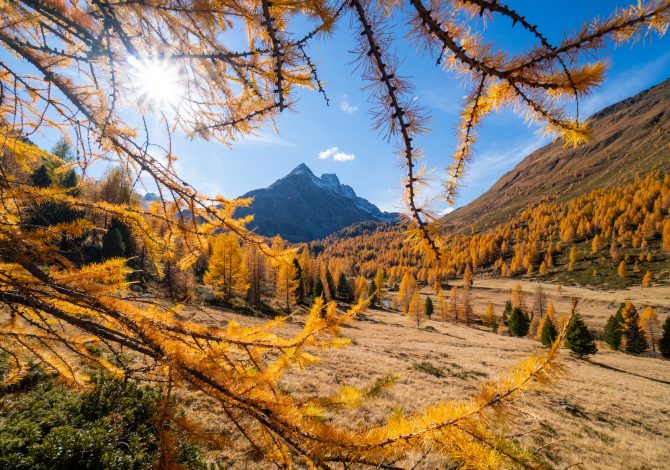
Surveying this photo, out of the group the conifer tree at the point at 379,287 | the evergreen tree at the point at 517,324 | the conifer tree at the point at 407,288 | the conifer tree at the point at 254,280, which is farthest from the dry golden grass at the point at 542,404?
the conifer tree at the point at 407,288

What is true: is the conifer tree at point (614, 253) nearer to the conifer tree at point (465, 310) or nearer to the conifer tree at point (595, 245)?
the conifer tree at point (595, 245)

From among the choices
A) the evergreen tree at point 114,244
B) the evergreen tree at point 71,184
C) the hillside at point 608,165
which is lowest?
the evergreen tree at point 114,244

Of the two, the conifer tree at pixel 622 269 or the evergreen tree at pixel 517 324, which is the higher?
the conifer tree at pixel 622 269

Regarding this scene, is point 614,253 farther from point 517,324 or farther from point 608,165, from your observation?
point 608,165

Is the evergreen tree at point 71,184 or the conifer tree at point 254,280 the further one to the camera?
the conifer tree at point 254,280

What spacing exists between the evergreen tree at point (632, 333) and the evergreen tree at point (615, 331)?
588 millimetres

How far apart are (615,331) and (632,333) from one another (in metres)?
3.04

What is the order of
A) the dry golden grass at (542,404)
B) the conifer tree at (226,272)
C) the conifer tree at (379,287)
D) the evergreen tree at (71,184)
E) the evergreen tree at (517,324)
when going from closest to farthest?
the conifer tree at (379,287) → the evergreen tree at (71,184) → the dry golden grass at (542,404) → the conifer tree at (226,272) → the evergreen tree at (517,324)

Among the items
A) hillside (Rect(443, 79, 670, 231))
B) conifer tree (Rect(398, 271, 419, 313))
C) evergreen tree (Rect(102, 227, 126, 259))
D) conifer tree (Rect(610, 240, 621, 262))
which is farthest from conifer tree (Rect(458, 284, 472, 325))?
hillside (Rect(443, 79, 670, 231))

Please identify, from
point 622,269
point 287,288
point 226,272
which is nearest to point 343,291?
point 287,288

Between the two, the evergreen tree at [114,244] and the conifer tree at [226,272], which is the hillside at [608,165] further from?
the evergreen tree at [114,244]

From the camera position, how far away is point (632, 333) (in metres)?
43.3

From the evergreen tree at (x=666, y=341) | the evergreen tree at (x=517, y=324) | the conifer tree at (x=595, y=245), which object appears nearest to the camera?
the evergreen tree at (x=666, y=341)

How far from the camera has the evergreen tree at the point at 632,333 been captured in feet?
140
